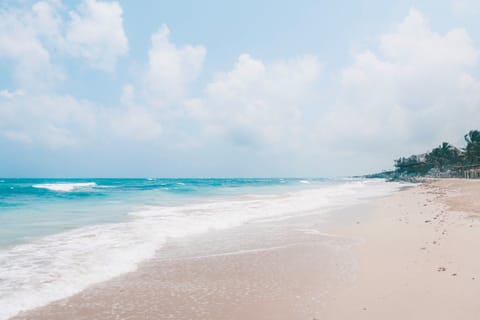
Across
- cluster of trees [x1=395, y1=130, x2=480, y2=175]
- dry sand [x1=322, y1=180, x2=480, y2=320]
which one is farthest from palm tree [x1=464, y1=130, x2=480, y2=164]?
dry sand [x1=322, y1=180, x2=480, y2=320]

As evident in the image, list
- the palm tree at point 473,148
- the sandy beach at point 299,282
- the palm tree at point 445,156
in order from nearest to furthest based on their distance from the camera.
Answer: the sandy beach at point 299,282, the palm tree at point 473,148, the palm tree at point 445,156

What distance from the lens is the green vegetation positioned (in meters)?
76.4

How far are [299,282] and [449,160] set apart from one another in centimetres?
10112

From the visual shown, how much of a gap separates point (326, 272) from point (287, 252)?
2.12m

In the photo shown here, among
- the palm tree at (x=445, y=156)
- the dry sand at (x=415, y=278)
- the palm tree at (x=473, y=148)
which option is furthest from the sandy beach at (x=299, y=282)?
the palm tree at (x=445, y=156)

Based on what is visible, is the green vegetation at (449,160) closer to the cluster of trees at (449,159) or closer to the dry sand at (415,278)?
the cluster of trees at (449,159)

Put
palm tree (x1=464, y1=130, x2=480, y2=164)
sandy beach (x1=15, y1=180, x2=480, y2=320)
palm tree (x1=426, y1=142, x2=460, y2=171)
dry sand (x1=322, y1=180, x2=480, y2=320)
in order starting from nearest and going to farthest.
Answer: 1. dry sand (x1=322, y1=180, x2=480, y2=320)
2. sandy beach (x1=15, y1=180, x2=480, y2=320)
3. palm tree (x1=464, y1=130, x2=480, y2=164)
4. palm tree (x1=426, y1=142, x2=460, y2=171)

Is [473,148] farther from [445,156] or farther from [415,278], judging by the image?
[415,278]

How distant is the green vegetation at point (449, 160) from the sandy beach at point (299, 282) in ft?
262

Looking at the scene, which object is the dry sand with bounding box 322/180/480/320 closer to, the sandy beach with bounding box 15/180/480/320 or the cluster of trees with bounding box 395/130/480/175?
the sandy beach with bounding box 15/180/480/320

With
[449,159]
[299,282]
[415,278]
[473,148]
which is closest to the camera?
[415,278]

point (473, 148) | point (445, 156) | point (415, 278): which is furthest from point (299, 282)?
point (445, 156)

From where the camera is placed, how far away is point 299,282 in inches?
266

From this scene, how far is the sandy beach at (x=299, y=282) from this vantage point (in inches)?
207
